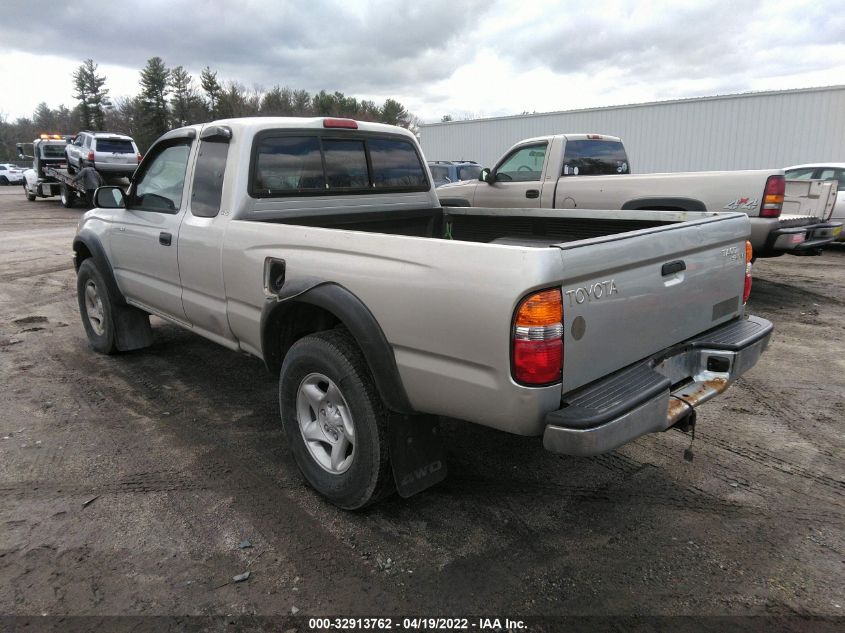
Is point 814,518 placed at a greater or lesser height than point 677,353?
lesser

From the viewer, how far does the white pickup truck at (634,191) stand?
6.87 metres

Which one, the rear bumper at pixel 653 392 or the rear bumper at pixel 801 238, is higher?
the rear bumper at pixel 801 238

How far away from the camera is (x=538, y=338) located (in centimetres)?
223

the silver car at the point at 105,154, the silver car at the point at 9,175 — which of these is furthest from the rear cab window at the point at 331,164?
the silver car at the point at 9,175

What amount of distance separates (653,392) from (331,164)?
2723 mm

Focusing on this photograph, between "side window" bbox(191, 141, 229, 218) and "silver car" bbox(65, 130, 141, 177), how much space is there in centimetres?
1927

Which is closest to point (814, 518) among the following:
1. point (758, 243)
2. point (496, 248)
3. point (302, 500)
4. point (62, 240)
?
point (496, 248)

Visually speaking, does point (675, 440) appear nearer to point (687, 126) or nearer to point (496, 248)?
point (496, 248)

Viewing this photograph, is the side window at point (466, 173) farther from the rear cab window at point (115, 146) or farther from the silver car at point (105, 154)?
the rear cab window at point (115, 146)

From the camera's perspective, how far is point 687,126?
1778 centimetres

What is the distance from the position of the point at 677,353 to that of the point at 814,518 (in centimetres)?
109

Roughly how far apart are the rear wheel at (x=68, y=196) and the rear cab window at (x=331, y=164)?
22.8 metres

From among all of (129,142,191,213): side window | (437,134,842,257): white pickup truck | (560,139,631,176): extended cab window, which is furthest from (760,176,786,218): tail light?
(129,142,191,213): side window

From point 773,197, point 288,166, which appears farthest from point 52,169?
point 773,197
